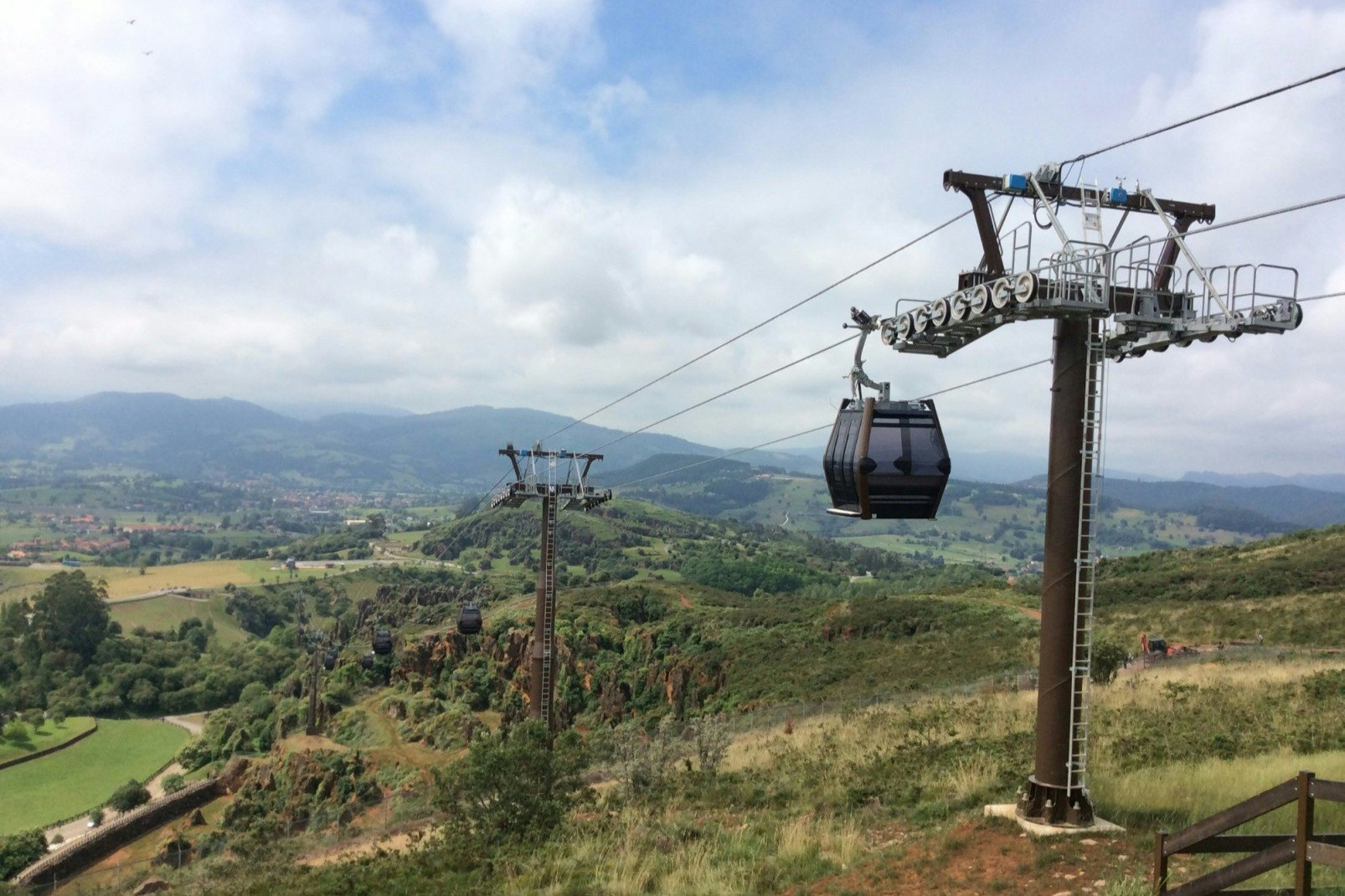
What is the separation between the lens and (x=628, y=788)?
16328 mm

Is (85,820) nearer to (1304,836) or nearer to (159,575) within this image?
(1304,836)

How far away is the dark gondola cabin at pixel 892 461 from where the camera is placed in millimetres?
10414

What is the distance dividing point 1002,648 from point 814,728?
637 inches

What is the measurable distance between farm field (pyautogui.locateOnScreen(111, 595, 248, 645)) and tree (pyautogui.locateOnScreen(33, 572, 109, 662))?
35.1 ft

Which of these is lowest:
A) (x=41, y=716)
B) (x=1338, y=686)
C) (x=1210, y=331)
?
(x=41, y=716)

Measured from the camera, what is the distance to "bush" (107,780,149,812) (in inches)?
1905

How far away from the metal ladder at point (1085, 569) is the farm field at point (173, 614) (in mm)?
123324

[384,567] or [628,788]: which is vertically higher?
[628,788]

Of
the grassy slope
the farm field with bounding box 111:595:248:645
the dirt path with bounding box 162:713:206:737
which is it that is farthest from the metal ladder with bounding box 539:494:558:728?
the farm field with bounding box 111:595:248:645

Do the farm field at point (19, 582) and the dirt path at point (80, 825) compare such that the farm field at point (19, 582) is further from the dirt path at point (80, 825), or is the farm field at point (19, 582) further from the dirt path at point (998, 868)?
the dirt path at point (998, 868)

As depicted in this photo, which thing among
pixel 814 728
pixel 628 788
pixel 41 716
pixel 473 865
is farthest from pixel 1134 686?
pixel 41 716

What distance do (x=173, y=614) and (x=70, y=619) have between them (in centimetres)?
2051

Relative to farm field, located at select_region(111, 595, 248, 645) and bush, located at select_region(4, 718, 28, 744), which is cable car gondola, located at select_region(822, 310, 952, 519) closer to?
bush, located at select_region(4, 718, 28, 744)

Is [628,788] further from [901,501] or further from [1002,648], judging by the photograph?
[1002,648]
